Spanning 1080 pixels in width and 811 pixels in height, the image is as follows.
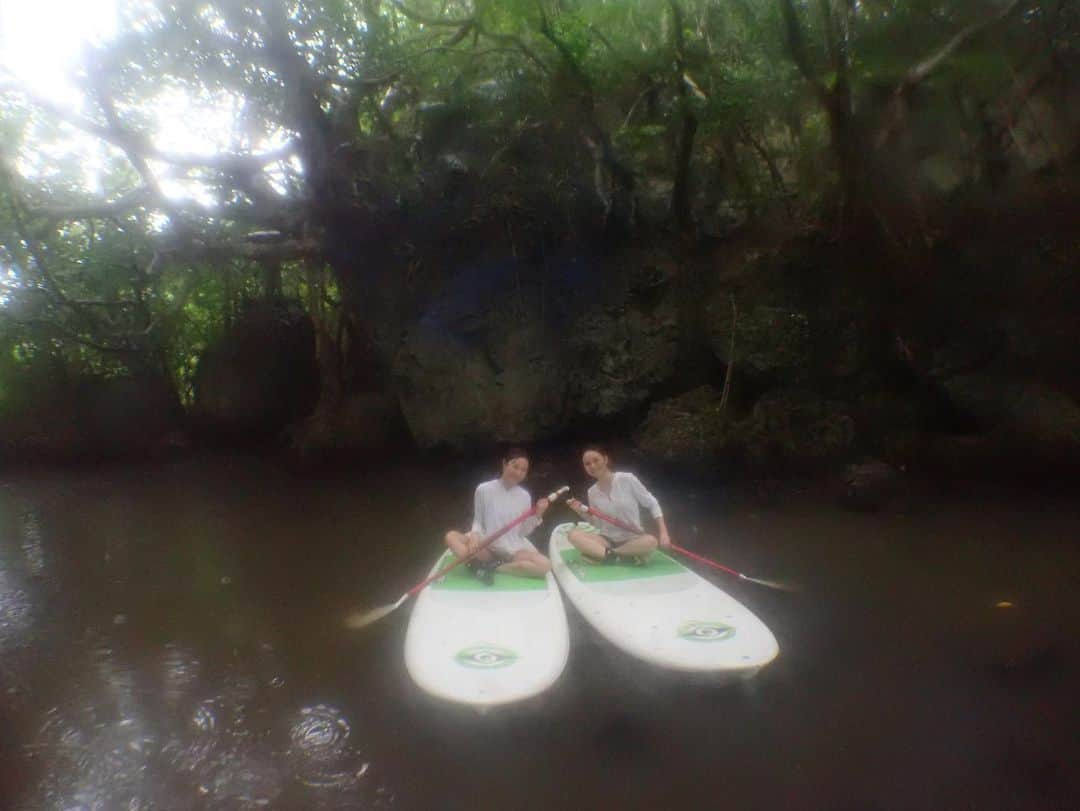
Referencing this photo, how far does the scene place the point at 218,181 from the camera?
26.6ft

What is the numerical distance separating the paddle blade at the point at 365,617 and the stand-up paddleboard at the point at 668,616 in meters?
1.13

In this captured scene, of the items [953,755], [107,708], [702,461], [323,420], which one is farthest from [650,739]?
[323,420]

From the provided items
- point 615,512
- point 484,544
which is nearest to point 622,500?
point 615,512

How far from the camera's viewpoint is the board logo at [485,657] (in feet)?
9.91

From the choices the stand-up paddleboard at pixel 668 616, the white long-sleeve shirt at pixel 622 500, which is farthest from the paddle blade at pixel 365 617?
the white long-sleeve shirt at pixel 622 500

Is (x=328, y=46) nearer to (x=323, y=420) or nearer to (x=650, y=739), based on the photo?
(x=323, y=420)

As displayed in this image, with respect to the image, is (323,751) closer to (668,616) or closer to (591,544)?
(668,616)

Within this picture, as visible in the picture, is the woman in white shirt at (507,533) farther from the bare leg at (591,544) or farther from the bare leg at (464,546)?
the bare leg at (591,544)

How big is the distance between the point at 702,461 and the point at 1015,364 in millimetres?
3626

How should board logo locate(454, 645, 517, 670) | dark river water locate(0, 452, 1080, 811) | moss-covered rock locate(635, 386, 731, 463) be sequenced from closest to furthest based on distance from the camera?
dark river water locate(0, 452, 1080, 811) < board logo locate(454, 645, 517, 670) < moss-covered rock locate(635, 386, 731, 463)

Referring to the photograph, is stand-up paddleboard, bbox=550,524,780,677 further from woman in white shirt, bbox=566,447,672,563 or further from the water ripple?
the water ripple

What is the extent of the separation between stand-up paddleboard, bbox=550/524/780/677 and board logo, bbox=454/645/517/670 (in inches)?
24.8

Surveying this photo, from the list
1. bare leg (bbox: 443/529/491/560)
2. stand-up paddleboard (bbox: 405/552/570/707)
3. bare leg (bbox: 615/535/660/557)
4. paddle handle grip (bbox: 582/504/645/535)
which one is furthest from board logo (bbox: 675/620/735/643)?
bare leg (bbox: 443/529/491/560)

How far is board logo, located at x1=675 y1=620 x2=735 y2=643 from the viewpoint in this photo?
322 centimetres
